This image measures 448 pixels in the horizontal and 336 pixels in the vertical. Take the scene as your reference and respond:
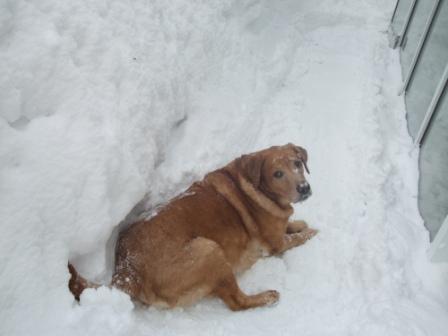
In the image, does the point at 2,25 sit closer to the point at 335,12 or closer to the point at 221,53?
the point at 221,53

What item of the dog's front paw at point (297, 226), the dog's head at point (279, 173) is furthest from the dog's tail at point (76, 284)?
the dog's front paw at point (297, 226)

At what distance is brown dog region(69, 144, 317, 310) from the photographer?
353cm

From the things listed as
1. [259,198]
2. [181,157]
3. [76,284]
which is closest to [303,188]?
[259,198]

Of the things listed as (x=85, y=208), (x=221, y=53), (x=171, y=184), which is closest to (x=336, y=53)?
(x=221, y=53)

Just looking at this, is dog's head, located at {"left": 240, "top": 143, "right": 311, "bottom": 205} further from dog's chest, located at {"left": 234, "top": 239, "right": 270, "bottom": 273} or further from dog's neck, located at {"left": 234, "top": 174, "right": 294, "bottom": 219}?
dog's chest, located at {"left": 234, "top": 239, "right": 270, "bottom": 273}

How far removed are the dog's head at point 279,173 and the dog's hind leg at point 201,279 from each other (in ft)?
2.81

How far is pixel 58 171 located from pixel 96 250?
2.34ft

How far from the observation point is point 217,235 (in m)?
3.93

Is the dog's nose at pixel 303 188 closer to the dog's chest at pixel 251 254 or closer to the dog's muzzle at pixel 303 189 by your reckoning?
the dog's muzzle at pixel 303 189

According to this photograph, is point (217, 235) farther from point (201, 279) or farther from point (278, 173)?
point (278, 173)

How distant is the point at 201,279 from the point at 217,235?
0.47m

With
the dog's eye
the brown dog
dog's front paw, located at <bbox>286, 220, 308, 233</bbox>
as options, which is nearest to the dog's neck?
the brown dog

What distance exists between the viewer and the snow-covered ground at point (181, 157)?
2.98 meters

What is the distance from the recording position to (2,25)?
3.15 meters
